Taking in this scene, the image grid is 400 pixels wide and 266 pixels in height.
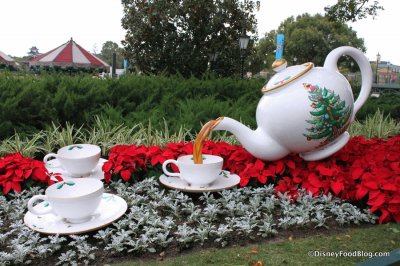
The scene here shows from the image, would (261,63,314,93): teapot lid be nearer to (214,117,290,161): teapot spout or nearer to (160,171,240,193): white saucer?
(214,117,290,161): teapot spout

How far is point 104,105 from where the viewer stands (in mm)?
5492

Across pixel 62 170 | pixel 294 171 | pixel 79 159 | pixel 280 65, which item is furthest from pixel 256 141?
pixel 62 170

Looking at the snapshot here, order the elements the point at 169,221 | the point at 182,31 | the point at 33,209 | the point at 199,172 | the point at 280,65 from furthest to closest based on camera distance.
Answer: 1. the point at 182,31
2. the point at 280,65
3. the point at 199,172
4. the point at 169,221
5. the point at 33,209

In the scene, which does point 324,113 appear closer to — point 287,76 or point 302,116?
point 302,116

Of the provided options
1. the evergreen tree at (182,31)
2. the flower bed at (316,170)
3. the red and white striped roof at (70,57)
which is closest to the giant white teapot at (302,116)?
the flower bed at (316,170)

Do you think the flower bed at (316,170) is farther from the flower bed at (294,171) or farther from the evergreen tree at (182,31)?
the evergreen tree at (182,31)

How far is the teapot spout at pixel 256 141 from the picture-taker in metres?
3.19

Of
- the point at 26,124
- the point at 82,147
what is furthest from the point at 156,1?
the point at 82,147

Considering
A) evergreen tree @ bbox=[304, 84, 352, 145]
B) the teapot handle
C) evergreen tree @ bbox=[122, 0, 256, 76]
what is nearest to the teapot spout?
evergreen tree @ bbox=[304, 84, 352, 145]

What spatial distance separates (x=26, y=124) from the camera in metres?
4.81

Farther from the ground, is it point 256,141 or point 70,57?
point 70,57

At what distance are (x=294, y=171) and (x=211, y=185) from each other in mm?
766

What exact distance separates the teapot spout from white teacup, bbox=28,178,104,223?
1179 mm

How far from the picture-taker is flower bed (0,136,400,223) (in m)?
2.83
